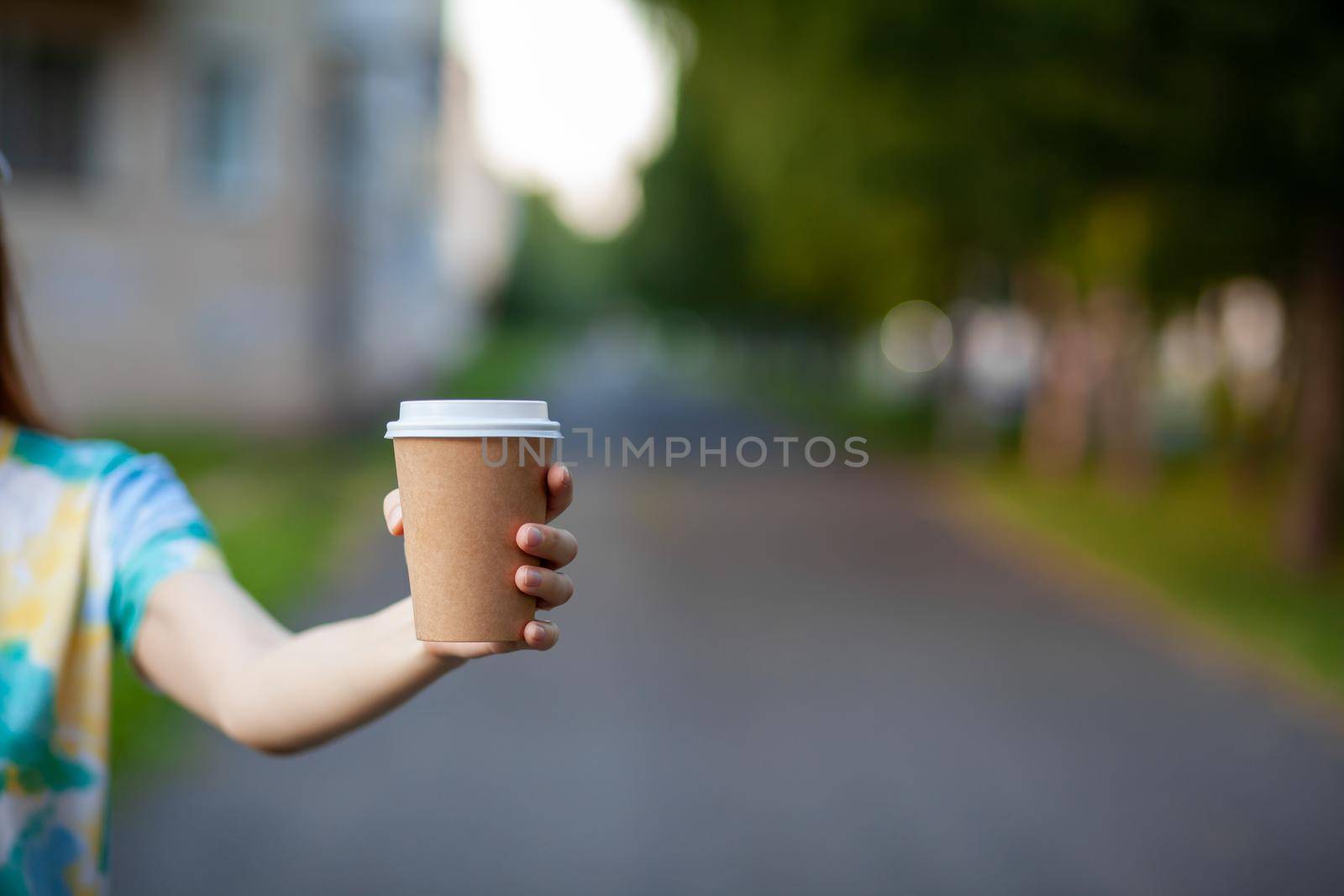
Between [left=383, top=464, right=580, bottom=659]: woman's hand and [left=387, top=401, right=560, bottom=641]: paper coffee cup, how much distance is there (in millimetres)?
13

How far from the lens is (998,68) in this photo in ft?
30.6

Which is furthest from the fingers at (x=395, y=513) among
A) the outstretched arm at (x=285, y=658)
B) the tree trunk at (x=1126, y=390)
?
the tree trunk at (x=1126, y=390)

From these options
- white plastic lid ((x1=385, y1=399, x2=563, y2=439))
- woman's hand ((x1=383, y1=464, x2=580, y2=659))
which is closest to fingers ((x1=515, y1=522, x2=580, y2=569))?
woman's hand ((x1=383, y1=464, x2=580, y2=659))

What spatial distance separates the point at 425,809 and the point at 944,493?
44.3 feet

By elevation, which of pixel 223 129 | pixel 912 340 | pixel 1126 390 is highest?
pixel 223 129

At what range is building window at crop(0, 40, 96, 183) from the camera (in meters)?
19.5

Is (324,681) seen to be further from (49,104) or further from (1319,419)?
(49,104)

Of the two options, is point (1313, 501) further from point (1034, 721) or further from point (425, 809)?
point (425, 809)

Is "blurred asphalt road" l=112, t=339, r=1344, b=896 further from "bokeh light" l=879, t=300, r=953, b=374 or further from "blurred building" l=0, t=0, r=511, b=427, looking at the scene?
"bokeh light" l=879, t=300, r=953, b=374

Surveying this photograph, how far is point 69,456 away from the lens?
6.79 feet

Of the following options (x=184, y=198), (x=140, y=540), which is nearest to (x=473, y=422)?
(x=140, y=540)

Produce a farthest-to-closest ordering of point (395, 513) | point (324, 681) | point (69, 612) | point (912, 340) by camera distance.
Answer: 1. point (912, 340)
2. point (69, 612)
3. point (324, 681)
4. point (395, 513)

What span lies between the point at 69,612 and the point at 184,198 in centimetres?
1956

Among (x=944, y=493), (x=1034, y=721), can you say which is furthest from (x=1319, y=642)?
(x=944, y=493)
